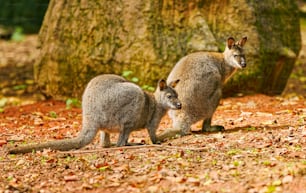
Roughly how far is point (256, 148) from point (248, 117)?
2612mm

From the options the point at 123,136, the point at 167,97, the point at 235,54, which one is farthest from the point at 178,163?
the point at 235,54

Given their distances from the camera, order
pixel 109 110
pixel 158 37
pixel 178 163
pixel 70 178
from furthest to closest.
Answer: pixel 158 37 → pixel 109 110 → pixel 178 163 → pixel 70 178

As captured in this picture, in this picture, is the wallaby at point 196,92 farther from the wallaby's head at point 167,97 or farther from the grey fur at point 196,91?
the wallaby's head at point 167,97

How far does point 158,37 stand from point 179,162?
5.19 meters

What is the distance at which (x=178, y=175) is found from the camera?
6.81 m

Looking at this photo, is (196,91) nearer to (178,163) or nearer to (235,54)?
(235,54)

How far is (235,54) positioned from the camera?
10.2 metres

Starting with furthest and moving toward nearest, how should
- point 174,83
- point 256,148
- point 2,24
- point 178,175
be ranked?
point 2,24
point 174,83
point 256,148
point 178,175

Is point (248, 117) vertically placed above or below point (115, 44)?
below

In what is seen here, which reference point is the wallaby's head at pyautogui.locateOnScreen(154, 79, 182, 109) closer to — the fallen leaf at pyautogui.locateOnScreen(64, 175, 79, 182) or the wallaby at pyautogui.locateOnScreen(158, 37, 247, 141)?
the wallaby at pyautogui.locateOnScreen(158, 37, 247, 141)

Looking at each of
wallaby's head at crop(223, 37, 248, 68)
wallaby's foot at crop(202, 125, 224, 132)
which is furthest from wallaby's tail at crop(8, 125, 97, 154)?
wallaby's head at crop(223, 37, 248, 68)

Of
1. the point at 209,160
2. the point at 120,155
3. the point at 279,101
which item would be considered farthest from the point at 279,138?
the point at 279,101

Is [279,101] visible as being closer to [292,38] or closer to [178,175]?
[292,38]

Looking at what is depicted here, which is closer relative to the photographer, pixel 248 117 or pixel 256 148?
pixel 256 148
